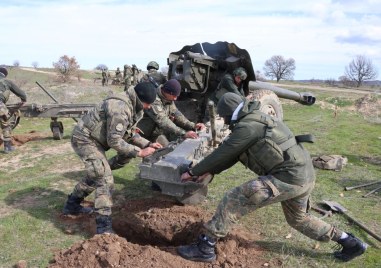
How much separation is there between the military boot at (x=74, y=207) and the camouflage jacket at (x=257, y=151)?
2095 mm

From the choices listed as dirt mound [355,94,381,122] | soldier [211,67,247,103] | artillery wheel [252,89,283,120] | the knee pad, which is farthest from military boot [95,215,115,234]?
dirt mound [355,94,381,122]

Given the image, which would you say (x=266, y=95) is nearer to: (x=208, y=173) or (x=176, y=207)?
(x=176, y=207)

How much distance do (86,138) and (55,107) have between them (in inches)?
213

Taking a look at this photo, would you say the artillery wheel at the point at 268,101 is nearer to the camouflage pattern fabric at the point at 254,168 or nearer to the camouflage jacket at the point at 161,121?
the camouflage jacket at the point at 161,121

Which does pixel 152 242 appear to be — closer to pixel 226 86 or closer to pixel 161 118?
pixel 161 118

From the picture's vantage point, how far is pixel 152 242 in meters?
4.89

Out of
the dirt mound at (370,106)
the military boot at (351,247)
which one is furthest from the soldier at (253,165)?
the dirt mound at (370,106)

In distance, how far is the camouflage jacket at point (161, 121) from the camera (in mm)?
6191

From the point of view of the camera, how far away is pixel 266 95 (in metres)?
9.20

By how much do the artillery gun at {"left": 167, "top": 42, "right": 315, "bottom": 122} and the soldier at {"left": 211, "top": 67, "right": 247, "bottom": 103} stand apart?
0.23 metres

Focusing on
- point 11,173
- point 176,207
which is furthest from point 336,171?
point 11,173

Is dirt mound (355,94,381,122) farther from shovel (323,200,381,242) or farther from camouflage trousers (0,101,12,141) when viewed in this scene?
camouflage trousers (0,101,12,141)

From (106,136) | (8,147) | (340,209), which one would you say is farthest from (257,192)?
(8,147)

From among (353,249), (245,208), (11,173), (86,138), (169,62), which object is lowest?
(11,173)
